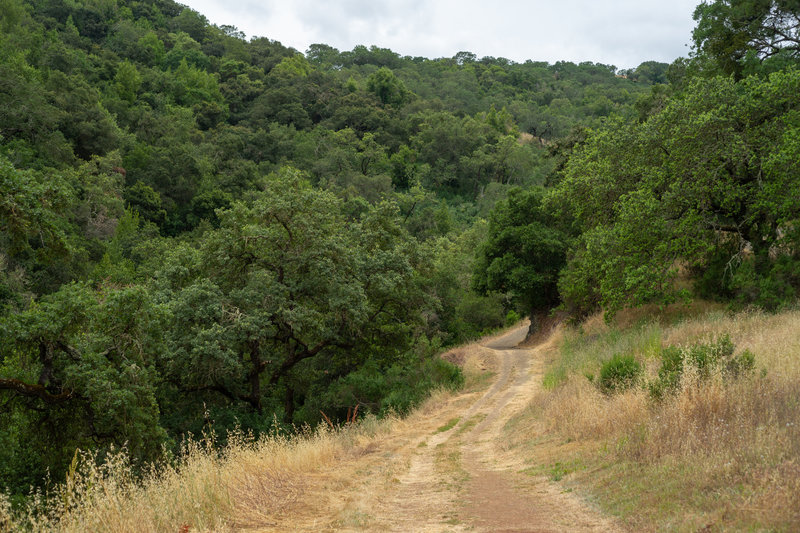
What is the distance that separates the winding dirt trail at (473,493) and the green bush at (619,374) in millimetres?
2458

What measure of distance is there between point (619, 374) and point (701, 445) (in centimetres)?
458

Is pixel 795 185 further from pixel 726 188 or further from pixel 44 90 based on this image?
pixel 44 90

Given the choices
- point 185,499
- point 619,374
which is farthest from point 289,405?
point 185,499

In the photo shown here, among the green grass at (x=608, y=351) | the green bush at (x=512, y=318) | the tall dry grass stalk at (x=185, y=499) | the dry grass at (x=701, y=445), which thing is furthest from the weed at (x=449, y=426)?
the green bush at (x=512, y=318)

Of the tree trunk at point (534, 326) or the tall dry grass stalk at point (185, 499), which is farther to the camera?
the tree trunk at point (534, 326)

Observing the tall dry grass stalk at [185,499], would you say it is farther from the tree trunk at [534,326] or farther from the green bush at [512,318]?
the green bush at [512,318]

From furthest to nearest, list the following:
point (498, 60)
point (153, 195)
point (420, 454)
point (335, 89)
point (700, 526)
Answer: point (498, 60)
point (335, 89)
point (153, 195)
point (420, 454)
point (700, 526)

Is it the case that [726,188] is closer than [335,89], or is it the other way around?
[726,188]

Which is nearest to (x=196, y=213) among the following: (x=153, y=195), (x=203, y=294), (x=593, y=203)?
(x=153, y=195)

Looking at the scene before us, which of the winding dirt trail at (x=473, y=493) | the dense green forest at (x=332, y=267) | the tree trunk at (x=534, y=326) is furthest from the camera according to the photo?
the tree trunk at (x=534, y=326)

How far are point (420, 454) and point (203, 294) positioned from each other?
422 inches

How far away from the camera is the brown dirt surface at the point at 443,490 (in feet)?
19.5

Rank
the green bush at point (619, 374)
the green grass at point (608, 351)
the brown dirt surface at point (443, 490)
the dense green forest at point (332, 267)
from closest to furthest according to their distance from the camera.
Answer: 1. the brown dirt surface at point (443, 490)
2. the green bush at point (619, 374)
3. the dense green forest at point (332, 267)
4. the green grass at point (608, 351)

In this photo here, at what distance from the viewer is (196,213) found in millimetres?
59062
